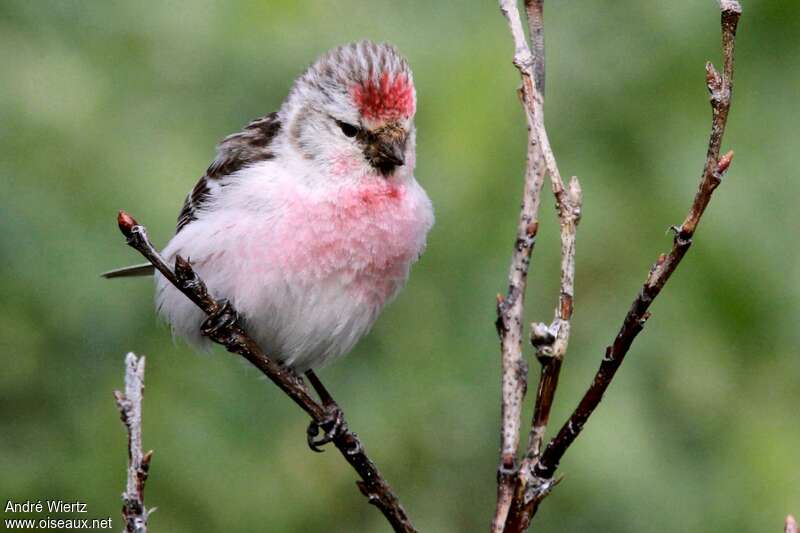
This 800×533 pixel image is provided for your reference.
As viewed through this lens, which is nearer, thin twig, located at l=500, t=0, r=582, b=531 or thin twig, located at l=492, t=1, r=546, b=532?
thin twig, located at l=500, t=0, r=582, b=531

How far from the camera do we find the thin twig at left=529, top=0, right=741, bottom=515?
2.14m

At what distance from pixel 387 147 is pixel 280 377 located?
1009 mm

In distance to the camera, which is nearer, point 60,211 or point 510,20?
point 510,20

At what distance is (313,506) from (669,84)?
6.18 ft

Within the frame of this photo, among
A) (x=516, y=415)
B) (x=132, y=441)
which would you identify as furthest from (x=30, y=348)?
(x=516, y=415)

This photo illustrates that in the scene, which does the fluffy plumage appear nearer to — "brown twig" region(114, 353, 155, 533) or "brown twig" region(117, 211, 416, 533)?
"brown twig" region(117, 211, 416, 533)

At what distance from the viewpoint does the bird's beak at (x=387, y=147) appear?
12.0ft

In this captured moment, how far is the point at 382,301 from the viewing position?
3836mm

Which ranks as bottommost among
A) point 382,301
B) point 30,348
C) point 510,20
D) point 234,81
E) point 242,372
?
point 30,348

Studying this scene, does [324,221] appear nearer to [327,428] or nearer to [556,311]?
[327,428]

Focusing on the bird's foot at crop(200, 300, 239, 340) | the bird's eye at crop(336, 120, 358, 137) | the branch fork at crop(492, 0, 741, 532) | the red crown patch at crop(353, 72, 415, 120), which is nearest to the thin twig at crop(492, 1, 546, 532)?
the branch fork at crop(492, 0, 741, 532)

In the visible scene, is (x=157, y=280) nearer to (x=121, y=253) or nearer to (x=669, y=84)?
(x=121, y=253)

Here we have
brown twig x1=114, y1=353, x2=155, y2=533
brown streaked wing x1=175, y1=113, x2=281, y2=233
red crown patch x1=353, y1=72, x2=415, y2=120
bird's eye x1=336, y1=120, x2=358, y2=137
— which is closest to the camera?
brown twig x1=114, y1=353, x2=155, y2=533

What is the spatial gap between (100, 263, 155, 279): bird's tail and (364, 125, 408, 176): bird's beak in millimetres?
927
